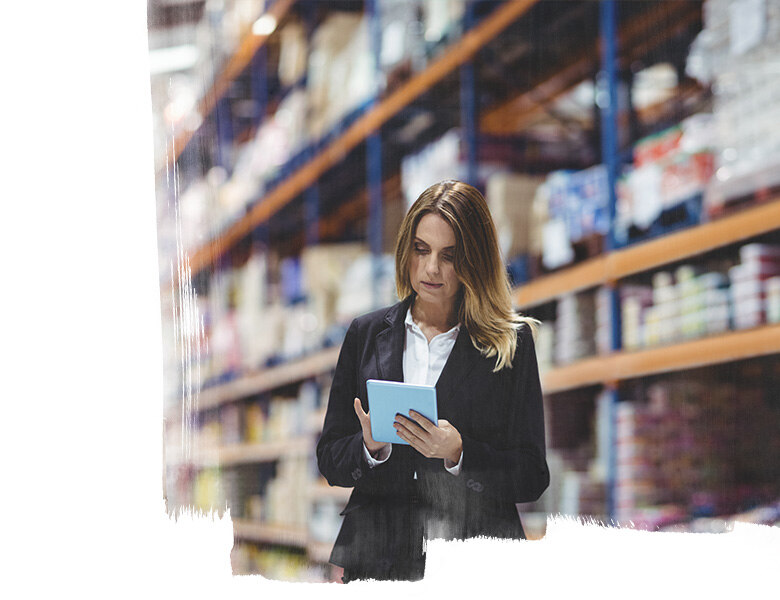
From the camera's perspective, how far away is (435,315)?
77.7 inches

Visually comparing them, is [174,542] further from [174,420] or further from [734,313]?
[734,313]

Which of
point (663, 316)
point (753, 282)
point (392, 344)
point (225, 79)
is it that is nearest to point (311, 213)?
point (225, 79)

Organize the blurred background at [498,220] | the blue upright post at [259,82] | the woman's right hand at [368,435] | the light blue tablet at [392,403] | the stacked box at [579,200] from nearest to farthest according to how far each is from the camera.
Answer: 1. the light blue tablet at [392,403]
2. the woman's right hand at [368,435]
3. the blurred background at [498,220]
4. the stacked box at [579,200]
5. the blue upright post at [259,82]

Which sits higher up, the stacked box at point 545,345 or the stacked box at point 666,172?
the stacked box at point 666,172

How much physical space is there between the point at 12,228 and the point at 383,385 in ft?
3.53

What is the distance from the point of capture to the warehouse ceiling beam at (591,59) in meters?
Answer: 2.20

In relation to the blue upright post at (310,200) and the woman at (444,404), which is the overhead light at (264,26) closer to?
the blue upright post at (310,200)

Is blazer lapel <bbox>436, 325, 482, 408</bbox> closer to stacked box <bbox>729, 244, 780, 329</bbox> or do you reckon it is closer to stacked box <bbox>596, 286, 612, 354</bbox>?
stacked box <bbox>596, 286, 612, 354</bbox>

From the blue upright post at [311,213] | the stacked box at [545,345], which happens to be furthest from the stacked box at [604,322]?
the blue upright post at [311,213]

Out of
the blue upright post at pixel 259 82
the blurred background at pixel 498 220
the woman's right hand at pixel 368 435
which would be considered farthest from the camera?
the blue upright post at pixel 259 82

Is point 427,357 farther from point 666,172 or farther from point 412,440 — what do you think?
point 666,172

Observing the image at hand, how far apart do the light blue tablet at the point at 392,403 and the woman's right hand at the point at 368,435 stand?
41 millimetres

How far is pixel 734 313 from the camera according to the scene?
1920 millimetres

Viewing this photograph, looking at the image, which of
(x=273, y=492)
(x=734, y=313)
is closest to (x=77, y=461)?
(x=273, y=492)
